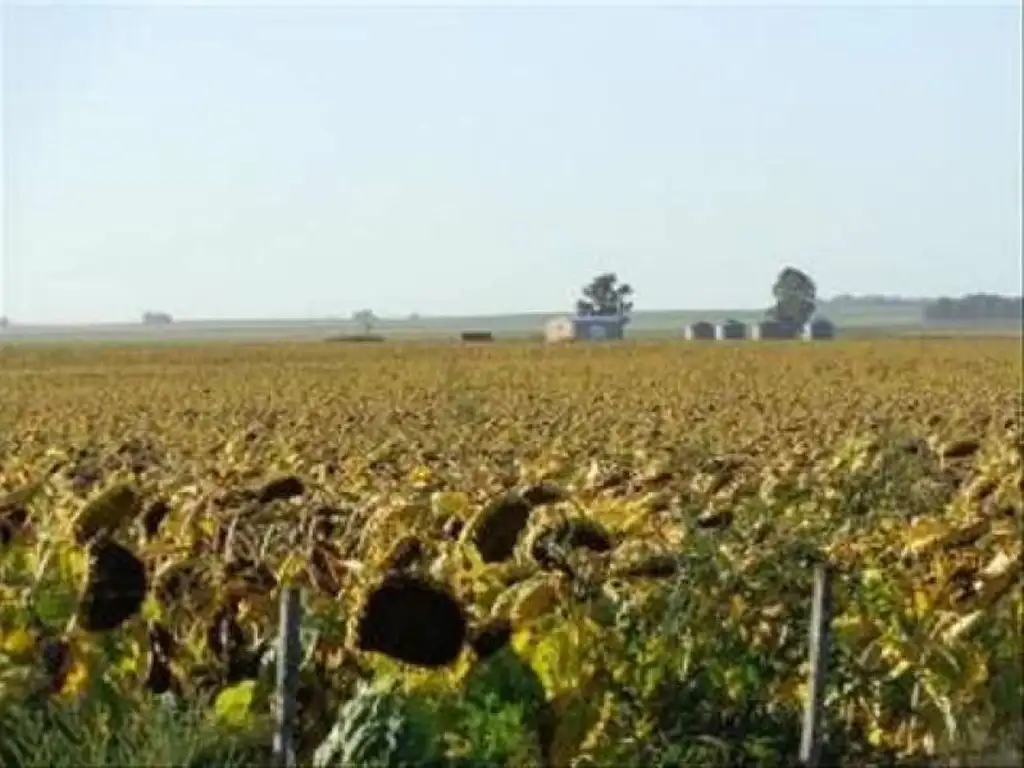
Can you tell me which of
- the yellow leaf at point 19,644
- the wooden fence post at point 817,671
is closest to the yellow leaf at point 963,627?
the wooden fence post at point 817,671

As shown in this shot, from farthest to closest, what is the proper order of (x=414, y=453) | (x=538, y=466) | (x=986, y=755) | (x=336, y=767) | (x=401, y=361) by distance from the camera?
1. (x=401, y=361)
2. (x=414, y=453)
3. (x=538, y=466)
4. (x=336, y=767)
5. (x=986, y=755)

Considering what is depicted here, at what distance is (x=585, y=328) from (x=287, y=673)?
9624 cm

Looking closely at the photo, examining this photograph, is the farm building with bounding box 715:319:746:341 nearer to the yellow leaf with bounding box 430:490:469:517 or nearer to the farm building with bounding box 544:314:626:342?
the farm building with bounding box 544:314:626:342

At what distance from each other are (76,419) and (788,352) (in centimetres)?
3504

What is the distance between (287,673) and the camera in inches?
156

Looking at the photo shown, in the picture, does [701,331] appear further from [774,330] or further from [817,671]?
[817,671]

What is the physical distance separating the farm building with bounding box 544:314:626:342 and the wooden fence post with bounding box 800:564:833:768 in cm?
9097

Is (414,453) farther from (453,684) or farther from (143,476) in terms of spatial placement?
(453,684)

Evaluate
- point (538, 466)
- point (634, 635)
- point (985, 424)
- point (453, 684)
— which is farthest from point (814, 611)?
point (985, 424)

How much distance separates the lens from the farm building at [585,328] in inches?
3878

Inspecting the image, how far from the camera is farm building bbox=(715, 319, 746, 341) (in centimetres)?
8959

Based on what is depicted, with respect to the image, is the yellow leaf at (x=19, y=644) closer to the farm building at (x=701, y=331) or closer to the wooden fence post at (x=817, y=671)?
the wooden fence post at (x=817, y=671)

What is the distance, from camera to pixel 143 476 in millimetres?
8086

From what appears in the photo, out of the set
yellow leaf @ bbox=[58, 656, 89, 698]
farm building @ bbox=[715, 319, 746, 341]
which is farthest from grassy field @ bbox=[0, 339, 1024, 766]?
farm building @ bbox=[715, 319, 746, 341]
